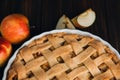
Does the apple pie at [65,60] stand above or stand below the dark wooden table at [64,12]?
below

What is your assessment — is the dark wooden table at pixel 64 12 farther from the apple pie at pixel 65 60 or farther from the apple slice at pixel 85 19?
the apple pie at pixel 65 60

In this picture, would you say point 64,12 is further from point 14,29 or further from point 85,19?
point 14,29

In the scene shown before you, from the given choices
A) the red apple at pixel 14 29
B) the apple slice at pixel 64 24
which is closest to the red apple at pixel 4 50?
the red apple at pixel 14 29

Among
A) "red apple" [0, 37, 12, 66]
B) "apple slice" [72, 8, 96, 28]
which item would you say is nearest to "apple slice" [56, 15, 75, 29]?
"apple slice" [72, 8, 96, 28]

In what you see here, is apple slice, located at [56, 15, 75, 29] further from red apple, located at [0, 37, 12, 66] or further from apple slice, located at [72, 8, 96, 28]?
red apple, located at [0, 37, 12, 66]

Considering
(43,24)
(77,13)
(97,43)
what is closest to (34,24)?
(43,24)

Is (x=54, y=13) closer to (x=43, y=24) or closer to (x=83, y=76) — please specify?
(x=43, y=24)

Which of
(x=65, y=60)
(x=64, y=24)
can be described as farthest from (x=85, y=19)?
(x=65, y=60)
